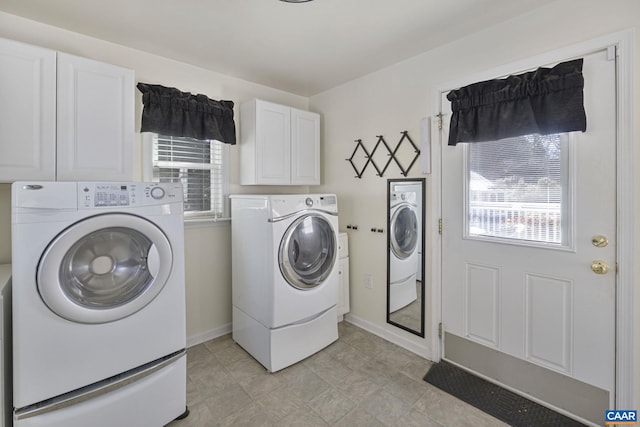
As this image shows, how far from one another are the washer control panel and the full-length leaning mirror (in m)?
1.72

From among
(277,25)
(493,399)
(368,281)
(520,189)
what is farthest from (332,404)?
(277,25)

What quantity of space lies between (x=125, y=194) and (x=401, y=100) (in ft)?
7.03

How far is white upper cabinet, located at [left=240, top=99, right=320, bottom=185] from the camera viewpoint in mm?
2676

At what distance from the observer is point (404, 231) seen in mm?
2549

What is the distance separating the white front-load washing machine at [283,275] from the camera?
219cm

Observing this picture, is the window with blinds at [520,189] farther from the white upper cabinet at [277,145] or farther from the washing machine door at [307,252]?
the white upper cabinet at [277,145]

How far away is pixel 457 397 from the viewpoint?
191cm

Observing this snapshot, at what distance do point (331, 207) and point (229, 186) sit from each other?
103 centimetres

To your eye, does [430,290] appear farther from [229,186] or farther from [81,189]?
[81,189]

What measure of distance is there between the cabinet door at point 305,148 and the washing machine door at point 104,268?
1.56m

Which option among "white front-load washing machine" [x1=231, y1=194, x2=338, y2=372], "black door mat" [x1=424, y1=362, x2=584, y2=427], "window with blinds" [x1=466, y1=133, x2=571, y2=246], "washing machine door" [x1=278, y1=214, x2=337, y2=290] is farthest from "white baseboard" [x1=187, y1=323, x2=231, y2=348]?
"window with blinds" [x1=466, y1=133, x2=571, y2=246]

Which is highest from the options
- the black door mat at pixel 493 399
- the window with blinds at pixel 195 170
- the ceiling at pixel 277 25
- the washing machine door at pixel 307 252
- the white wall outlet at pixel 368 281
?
the ceiling at pixel 277 25

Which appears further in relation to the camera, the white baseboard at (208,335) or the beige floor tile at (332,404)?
the white baseboard at (208,335)

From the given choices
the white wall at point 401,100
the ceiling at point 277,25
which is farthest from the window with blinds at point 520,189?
the ceiling at point 277,25
